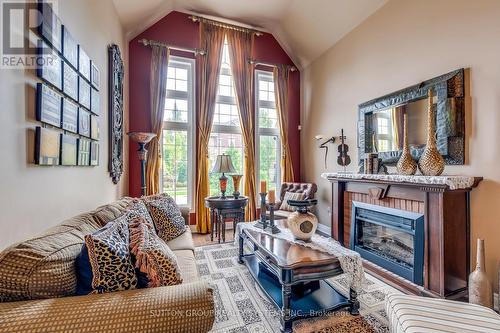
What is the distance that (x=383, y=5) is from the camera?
3.23 m

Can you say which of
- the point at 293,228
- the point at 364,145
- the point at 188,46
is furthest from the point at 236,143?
the point at 293,228

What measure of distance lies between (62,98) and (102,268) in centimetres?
129

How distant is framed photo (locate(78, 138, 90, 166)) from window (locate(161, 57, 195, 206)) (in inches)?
85.0

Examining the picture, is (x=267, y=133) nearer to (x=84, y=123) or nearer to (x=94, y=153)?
(x=94, y=153)

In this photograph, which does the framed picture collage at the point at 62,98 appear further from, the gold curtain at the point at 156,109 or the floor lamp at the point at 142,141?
the gold curtain at the point at 156,109

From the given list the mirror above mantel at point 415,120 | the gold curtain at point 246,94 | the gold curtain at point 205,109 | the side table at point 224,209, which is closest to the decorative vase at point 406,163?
the mirror above mantel at point 415,120

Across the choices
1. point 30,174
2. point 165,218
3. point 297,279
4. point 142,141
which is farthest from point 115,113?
point 297,279

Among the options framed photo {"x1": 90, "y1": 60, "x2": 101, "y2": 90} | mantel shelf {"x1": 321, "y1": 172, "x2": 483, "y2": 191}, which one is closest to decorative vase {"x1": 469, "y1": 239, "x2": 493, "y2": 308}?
mantel shelf {"x1": 321, "y1": 172, "x2": 483, "y2": 191}

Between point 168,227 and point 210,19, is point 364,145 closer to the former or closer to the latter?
point 168,227

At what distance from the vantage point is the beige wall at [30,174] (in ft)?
3.98

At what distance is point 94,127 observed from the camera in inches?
92.0

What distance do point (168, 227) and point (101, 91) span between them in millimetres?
1682

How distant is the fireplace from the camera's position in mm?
2326

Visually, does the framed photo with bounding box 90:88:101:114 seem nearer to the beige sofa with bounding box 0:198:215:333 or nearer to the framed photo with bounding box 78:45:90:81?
the framed photo with bounding box 78:45:90:81
